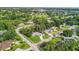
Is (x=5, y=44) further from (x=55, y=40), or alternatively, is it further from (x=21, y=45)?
(x=55, y=40)

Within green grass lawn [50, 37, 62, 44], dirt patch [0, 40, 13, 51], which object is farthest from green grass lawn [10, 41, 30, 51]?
green grass lawn [50, 37, 62, 44]

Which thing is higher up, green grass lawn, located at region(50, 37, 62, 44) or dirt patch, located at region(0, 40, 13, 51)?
green grass lawn, located at region(50, 37, 62, 44)

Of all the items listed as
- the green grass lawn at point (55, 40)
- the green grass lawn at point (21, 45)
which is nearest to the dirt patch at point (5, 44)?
the green grass lawn at point (21, 45)

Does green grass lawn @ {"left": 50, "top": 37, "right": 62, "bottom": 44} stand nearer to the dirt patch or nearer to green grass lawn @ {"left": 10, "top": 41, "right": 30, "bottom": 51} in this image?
green grass lawn @ {"left": 10, "top": 41, "right": 30, "bottom": 51}

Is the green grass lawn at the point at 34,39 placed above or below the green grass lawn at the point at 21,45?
above

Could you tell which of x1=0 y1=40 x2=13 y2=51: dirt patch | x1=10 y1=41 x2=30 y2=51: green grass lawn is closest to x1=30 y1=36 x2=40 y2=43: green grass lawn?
x1=10 y1=41 x2=30 y2=51: green grass lawn

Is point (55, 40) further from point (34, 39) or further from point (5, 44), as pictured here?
point (5, 44)

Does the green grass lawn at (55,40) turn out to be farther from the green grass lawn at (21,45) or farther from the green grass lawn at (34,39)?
the green grass lawn at (21,45)

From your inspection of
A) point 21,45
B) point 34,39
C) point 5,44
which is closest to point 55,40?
point 34,39

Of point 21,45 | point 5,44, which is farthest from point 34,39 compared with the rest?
point 5,44
